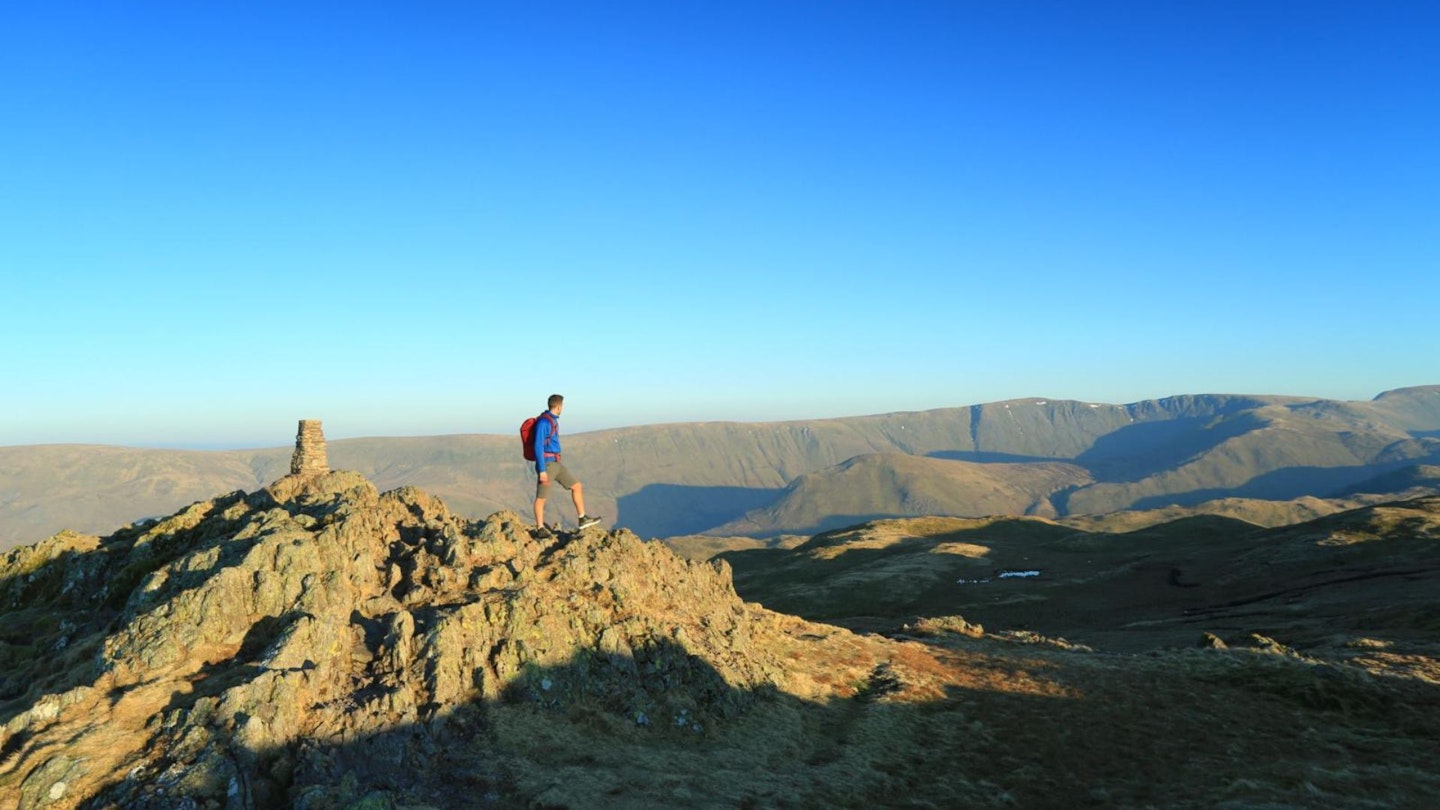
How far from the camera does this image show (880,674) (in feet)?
87.0

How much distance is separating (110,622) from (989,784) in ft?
73.5

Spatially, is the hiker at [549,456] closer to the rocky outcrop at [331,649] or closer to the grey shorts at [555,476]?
the grey shorts at [555,476]

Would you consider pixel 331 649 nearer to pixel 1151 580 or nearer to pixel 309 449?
pixel 309 449

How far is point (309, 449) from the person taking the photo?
136 ft

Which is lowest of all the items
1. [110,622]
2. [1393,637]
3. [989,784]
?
[1393,637]

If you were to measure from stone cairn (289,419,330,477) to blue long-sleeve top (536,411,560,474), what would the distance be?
21.2m

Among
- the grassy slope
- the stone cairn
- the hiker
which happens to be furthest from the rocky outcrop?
the grassy slope

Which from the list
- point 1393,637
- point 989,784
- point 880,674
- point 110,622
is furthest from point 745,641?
point 1393,637

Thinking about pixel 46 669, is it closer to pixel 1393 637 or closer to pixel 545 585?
pixel 545 585

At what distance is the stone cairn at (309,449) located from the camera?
135ft

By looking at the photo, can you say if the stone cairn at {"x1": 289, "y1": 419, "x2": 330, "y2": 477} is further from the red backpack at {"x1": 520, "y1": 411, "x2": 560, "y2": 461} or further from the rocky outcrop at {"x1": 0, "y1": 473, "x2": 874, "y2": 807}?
the red backpack at {"x1": 520, "y1": 411, "x2": 560, "y2": 461}

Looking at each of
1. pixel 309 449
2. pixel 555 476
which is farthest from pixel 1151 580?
pixel 309 449

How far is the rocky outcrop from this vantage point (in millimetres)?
13859

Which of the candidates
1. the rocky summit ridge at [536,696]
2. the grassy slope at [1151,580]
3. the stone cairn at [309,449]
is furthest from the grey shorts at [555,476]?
the grassy slope at [1151,580]
